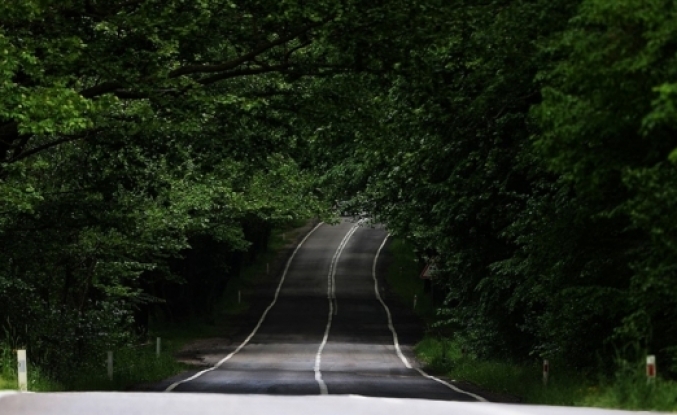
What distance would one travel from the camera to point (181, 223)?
3644cm

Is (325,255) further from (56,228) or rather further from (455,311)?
(56,228)

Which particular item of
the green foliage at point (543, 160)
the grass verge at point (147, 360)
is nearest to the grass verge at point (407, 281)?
the grass verge at point (147, 360)

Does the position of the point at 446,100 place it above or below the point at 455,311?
above

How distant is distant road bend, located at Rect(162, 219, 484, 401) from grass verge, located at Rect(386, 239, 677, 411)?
0.80 m

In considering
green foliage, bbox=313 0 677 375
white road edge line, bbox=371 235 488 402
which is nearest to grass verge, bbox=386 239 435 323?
white road edge line, bbox=371 235 488 402

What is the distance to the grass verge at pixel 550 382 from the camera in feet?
46.1

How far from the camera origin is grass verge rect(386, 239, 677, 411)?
14.0 m

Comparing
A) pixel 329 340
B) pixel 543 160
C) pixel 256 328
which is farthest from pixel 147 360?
pixel 256 328

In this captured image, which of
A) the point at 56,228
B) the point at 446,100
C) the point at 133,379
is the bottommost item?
the point at 133,379

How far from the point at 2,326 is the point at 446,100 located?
8.92 metres

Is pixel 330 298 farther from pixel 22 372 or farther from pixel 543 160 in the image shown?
pixel 543 160

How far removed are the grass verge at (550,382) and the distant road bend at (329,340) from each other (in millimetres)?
803

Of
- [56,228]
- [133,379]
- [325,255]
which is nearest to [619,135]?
[56,228]

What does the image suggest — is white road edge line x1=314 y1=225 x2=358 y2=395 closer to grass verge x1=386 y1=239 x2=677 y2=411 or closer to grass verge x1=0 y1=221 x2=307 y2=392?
grass verge x1=386 y1=239 x2=677 y2=411
